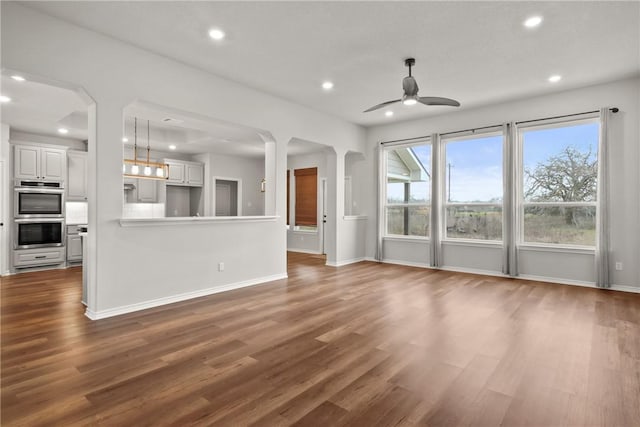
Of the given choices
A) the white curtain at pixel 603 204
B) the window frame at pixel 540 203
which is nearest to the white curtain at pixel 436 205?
the window frame at pixel 540 203

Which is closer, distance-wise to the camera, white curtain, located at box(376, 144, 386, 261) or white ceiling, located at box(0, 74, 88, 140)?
white ceiling, located at box(0, 74, 88, 140)

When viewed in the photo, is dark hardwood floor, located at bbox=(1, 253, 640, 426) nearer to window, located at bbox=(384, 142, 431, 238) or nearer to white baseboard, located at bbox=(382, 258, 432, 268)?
white baseboard, located at bbox=(382, 258, 432, 268)

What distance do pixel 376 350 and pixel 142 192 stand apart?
7.77 m

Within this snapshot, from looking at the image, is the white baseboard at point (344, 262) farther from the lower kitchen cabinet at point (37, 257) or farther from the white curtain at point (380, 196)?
the lower kitchen cabinet at point (37, 257)

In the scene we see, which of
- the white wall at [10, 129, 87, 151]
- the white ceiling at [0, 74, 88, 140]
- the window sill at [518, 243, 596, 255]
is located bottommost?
the window sill at [518, 243, 596, 255]

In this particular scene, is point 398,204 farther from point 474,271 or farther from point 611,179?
point 611,179

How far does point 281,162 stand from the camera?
5.70m

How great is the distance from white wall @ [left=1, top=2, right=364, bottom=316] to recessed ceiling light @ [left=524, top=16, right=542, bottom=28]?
11.8 feet

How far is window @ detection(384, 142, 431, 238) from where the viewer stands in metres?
7.16

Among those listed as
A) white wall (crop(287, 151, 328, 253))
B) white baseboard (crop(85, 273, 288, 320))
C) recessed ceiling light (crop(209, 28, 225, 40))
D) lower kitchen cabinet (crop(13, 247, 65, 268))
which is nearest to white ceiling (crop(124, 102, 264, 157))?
white wall (crop(287, 151, 328, 253))

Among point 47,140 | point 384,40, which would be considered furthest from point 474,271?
point 47,140

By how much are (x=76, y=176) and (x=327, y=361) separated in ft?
24.7

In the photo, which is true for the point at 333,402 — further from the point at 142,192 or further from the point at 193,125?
the point at 142,192

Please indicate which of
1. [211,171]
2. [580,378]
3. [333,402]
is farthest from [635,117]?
[211,171]
